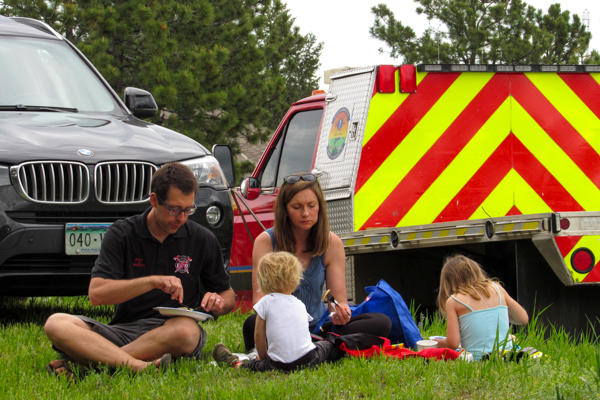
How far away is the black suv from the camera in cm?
604

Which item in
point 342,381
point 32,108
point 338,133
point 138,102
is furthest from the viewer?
point 138,102

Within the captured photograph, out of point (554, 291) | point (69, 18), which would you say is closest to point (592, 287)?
point (554, 291)

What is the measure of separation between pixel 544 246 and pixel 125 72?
20865 mm

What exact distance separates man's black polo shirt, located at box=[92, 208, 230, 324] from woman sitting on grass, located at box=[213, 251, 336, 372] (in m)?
0.36

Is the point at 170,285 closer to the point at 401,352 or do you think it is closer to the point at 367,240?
the point at 401,352

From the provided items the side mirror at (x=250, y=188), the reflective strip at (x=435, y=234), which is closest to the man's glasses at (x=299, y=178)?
the reflective strip at (x=435, y=234)

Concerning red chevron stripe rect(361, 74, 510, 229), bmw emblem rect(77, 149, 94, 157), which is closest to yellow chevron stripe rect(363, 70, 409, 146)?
red chevron stripe rect(361, 74, 510, 229)

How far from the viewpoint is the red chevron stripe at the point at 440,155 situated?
7.06 meters

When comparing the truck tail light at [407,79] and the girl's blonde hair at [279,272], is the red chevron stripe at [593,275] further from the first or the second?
the girl's blonde hair at [279,272]

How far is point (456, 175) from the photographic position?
7129mm

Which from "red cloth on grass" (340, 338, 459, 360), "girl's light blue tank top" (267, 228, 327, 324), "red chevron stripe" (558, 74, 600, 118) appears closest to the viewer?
"red cloth on grass" (340, 338, 459, 360)

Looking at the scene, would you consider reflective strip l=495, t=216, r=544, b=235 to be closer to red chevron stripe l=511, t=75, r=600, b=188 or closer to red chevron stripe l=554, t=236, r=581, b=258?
red chevron stripe l=554, t=236, r=581, b=258

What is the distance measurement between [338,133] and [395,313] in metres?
2.00

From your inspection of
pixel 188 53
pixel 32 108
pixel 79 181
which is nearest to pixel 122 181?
pixel 79 181
